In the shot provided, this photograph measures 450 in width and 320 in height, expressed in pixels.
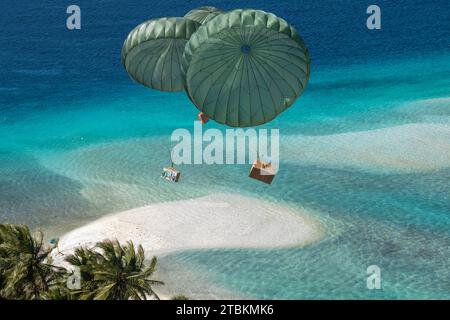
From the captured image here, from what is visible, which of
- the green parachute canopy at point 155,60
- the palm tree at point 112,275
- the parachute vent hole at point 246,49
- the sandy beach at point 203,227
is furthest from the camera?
the sandy beach at point 203,227

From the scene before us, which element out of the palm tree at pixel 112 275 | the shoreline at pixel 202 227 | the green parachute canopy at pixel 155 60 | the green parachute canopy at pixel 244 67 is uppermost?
the green parachute canopy at pixel 155 60

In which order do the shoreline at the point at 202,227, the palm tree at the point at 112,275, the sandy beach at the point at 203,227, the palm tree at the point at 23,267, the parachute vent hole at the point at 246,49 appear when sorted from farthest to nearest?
the sandy beach at the point at 203,227
the shoreline at the point at 202,227
the parachute vent hole at the point at 246,49
the palm tree at the point at 23,267
the palm tree at the point at 112,275

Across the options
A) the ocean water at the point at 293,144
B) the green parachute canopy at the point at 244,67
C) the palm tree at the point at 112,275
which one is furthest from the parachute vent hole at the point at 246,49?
the ocean water at the point at 293,144

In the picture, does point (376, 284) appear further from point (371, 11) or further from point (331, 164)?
A: point (371, 11)

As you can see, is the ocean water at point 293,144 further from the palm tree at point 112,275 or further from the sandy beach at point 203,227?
the palm tree at point 112,275

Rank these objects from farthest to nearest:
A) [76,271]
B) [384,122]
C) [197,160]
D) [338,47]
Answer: [338,47] → [384,122] → [197,160] → [76,271]

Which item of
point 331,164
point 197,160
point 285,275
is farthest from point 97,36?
point 285,275

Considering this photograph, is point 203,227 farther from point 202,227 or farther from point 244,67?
point 244,67

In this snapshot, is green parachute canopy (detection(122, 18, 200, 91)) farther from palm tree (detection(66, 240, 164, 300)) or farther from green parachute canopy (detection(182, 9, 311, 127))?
palm tree (detection(66, 240, 164, 300))
